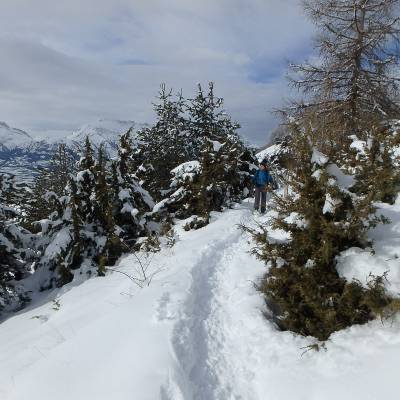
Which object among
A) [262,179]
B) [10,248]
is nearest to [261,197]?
[262,179]

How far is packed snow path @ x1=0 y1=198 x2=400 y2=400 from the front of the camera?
13.5 ft

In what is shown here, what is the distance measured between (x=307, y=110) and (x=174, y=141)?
8997 mm

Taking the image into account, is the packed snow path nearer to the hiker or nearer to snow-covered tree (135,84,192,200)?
the hiker

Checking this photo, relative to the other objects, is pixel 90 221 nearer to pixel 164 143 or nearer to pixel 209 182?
pixel 209 182

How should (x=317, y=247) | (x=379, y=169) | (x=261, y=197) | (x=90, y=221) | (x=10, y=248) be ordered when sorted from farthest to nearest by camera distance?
1. (x=261, y=197)
2. (x=90, y=221)
3. (x=10, y=248)
4. (x=379, y=169)
5. (x=317, y=247)

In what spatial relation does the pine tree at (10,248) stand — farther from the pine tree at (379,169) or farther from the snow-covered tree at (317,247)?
the pine tree at (379,169)

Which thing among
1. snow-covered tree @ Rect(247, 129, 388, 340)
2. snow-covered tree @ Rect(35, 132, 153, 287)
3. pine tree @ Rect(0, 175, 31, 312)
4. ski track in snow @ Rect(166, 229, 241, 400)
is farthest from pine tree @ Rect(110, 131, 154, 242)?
snow-covered tree @ Rect(247, 129, 388, 340)

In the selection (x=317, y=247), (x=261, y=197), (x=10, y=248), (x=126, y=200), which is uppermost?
(x=261, y=197)

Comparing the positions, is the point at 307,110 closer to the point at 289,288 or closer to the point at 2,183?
the point at 289,288

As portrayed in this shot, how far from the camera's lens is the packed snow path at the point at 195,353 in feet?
13.5

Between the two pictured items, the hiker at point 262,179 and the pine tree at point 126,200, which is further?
the hiker at point 262,179

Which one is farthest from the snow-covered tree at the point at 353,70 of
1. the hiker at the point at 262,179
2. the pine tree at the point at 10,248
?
the pine tree at the point at 10,248

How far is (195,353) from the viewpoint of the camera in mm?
5008

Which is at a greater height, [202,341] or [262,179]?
[262,179]
